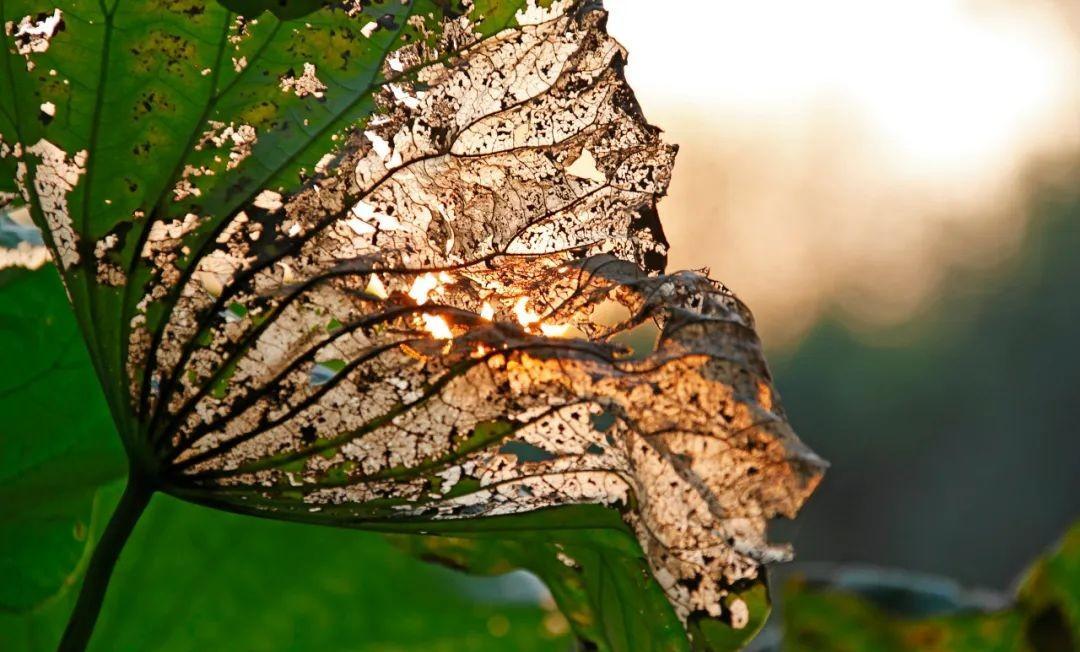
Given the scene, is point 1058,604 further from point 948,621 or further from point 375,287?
point 375,287

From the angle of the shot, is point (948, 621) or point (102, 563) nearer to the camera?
point (102, 563)

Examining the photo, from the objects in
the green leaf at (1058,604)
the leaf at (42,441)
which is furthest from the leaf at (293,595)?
the green leaf at (1058,604)

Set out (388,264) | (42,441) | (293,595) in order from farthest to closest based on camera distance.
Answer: (293,595) < (42,441) < (388,264)

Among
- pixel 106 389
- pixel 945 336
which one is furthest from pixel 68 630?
pixel 945 336

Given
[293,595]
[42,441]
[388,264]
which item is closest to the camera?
[388,264]

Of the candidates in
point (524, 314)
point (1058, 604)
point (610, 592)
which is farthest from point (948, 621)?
point (524, 314)

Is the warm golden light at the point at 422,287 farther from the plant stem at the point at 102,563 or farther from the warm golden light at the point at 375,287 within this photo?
the plant stem at the point at 102,563
